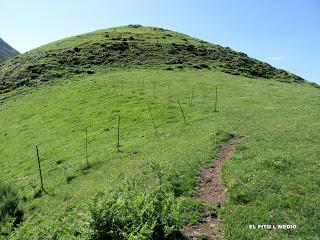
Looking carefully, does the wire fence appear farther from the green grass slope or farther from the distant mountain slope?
the distant mountain slope

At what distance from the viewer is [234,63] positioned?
94.5 meters

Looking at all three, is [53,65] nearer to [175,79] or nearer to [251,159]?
[175,79]

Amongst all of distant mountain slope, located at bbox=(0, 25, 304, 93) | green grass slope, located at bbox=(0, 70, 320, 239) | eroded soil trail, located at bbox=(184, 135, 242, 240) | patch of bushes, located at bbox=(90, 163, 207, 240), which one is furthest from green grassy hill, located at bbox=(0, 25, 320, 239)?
distant mountain slope, located at bbox=(0, 25, 304, 93)

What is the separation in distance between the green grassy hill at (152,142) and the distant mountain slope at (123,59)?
0.85 metres

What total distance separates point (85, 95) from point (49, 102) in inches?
239

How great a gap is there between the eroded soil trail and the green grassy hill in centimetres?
46

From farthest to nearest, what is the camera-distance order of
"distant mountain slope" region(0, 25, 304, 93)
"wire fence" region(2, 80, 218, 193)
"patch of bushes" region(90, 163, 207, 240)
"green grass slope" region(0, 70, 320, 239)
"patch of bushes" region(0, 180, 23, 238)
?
"distant mountain slope" region(0, 25, 304, 93) < "wire fence" region(2, 80, 218, 193) < "patch of bushes" region(0, 180, 23, 238) < "green grass slope" region(0, 70, 320, 239) < "patch of bushes" region(90, 163, 207, 240)

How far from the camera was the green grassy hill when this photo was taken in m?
18.9

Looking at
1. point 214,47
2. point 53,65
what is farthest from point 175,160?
point 214,47

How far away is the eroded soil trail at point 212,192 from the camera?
56.3 ft

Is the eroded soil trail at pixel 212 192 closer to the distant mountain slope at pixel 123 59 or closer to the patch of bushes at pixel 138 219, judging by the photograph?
the patch of bushes at pixel 138 219

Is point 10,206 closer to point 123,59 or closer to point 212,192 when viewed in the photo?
point 212,192

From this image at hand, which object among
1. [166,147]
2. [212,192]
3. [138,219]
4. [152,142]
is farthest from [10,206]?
[212,192]

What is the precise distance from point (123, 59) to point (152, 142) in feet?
197
